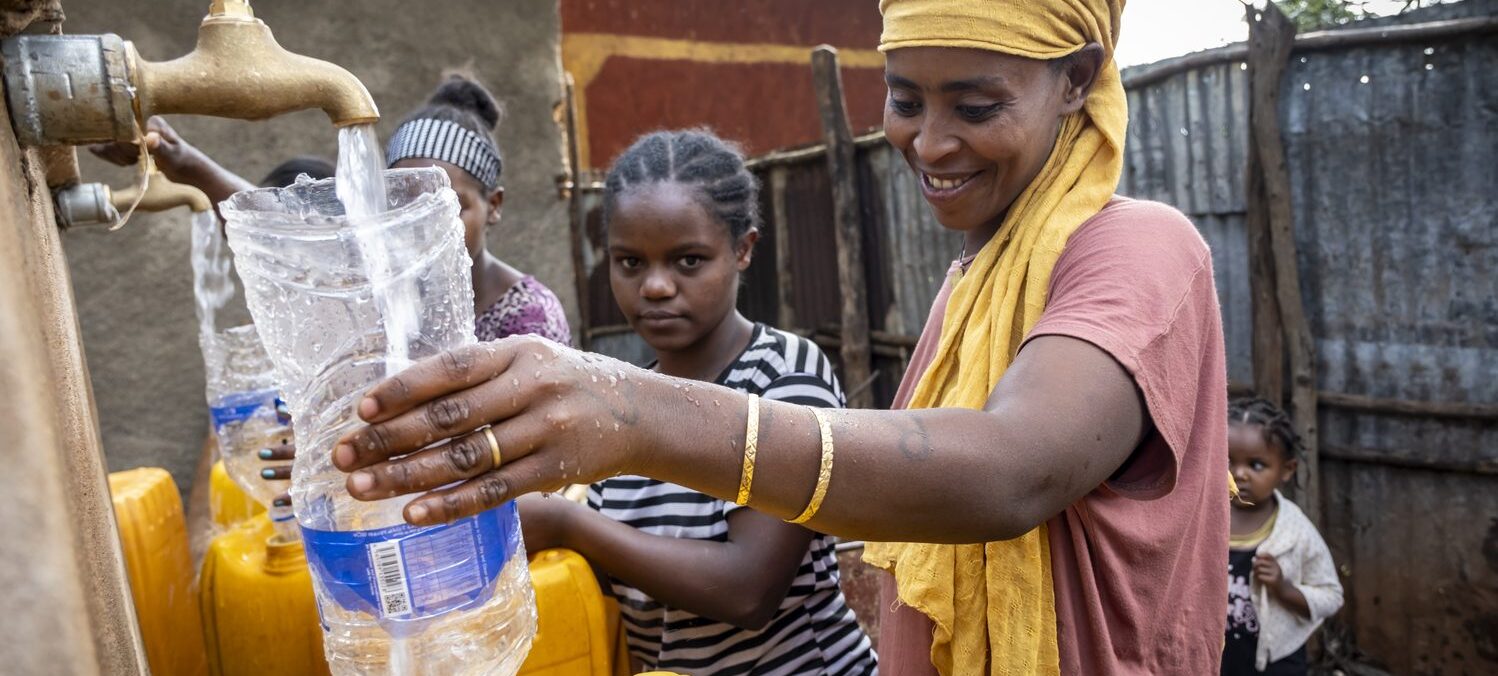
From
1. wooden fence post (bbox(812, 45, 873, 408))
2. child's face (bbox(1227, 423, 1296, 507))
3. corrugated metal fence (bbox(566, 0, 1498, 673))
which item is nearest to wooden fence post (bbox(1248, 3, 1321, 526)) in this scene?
corrugated metal fence (bbox(566, 0, 1498, 673))

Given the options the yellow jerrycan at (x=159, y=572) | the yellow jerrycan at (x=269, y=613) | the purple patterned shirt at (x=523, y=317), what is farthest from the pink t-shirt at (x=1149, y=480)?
the yellow jerrycan at (x=159, y=572)

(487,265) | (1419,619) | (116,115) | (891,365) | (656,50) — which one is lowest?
(1419,619)

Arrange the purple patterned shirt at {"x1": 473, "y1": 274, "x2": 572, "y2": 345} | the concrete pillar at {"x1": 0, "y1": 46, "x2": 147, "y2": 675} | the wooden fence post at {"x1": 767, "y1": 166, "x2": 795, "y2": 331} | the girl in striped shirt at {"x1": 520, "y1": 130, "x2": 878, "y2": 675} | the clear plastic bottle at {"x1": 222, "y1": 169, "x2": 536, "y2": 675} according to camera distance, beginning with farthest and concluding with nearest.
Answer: the wooden fence post at {"x1": 767, "y1": 166, "x2": 795, "y2": 331}, the purple patterned shirt at {"x1": 473, "y1": 274, "x2": 572, "y2": 345}, the girl in striped shirt at {"x1": 520, "y1": 130, "x2": 878, "y2": 675}, the clear plastic bottle at {"x1": 222, "y1": 169, "x2": 536, "y2": 675}, the concrete pillar at {"x1": 0, "y1": 46, "x2": 147, "y2": 675}

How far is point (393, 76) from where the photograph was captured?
17.6ft

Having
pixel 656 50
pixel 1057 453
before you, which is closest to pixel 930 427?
pixel 1057 453

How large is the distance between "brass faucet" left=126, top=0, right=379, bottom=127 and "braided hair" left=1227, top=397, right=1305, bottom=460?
3494 mm

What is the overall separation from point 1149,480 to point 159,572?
2.32 m

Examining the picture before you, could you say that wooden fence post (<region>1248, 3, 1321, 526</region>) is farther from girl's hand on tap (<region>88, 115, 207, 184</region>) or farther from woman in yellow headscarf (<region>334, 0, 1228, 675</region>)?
girl's hand on tap (<region>88, 115, 207, 184</region>)

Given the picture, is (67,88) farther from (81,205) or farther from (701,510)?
(701,510)

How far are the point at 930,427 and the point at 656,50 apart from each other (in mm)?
10655

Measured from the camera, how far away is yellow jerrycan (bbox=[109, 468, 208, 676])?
223 cm

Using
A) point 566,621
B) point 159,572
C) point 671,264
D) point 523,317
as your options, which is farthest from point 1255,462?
point 159,572

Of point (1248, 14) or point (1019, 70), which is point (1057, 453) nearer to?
point (1019, 70)

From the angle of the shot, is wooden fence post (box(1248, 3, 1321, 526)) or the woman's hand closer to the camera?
the woman's hand
